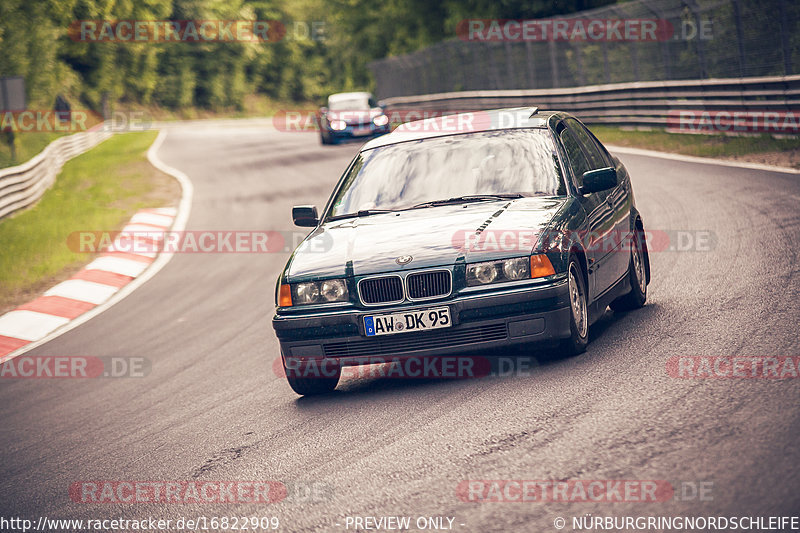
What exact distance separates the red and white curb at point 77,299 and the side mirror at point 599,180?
6314mm

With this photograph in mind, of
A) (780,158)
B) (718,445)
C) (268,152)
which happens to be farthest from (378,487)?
(268,152)

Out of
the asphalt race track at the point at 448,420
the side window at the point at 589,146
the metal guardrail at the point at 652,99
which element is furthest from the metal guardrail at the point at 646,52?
the side window at the point at 589,146

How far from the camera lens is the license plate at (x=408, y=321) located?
6.15 meters

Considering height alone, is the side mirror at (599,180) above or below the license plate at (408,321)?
above

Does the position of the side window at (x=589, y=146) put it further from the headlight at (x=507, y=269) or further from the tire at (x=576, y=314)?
the headlight at (x=507, y=269)

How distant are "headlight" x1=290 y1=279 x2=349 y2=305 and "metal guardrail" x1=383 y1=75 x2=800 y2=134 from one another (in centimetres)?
1315

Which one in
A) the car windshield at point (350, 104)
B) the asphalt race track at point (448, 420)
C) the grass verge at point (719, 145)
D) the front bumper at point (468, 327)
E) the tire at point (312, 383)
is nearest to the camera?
the asphalt race track at point (448, 420)

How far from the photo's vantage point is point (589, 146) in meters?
8.30

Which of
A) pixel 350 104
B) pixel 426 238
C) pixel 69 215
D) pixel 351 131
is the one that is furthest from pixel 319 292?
pixel 350 104

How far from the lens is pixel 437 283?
6199 millimetres

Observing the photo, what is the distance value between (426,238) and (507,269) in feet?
1.81

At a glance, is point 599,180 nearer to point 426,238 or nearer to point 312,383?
point 426,238

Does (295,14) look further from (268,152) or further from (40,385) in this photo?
(40,385)

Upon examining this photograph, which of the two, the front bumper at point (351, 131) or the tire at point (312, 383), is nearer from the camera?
the tire at point (312, 383)
